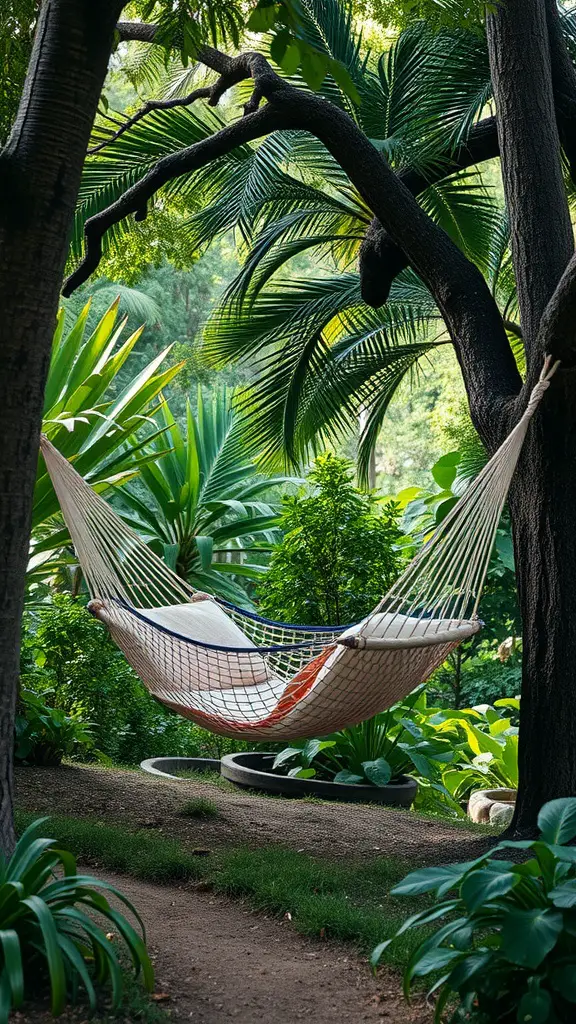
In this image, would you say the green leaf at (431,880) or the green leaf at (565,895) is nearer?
the green leaf at (565,895)

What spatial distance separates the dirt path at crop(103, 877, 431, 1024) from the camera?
1.71 m

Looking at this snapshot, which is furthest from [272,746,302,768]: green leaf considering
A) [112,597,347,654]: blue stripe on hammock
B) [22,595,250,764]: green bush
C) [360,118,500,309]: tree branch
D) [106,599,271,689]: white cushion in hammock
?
[360,118,500,309]: tree branch

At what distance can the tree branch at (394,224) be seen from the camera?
3.03m

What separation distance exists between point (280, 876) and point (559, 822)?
104cm

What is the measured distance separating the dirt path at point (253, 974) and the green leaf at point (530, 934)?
41 cm

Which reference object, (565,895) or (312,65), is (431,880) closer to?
(565,895)

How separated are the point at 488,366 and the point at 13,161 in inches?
62.8

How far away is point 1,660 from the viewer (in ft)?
6.14

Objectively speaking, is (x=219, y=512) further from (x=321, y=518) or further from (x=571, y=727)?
(x=571, y=727)

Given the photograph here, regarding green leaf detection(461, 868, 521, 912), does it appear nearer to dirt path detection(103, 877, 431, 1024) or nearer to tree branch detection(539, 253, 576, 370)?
dirt path detection(103, 877, 431, 1024)

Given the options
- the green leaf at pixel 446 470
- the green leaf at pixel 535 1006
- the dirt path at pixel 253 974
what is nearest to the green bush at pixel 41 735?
the dirt path at pixel 253 974

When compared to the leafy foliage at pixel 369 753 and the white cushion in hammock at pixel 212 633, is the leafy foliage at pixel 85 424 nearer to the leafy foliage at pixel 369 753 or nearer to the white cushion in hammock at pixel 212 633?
the white cushion in hammock at pixel 212 633

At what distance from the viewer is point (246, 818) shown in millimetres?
3119

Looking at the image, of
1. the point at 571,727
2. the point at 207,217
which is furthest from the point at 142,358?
the point at 571,727
